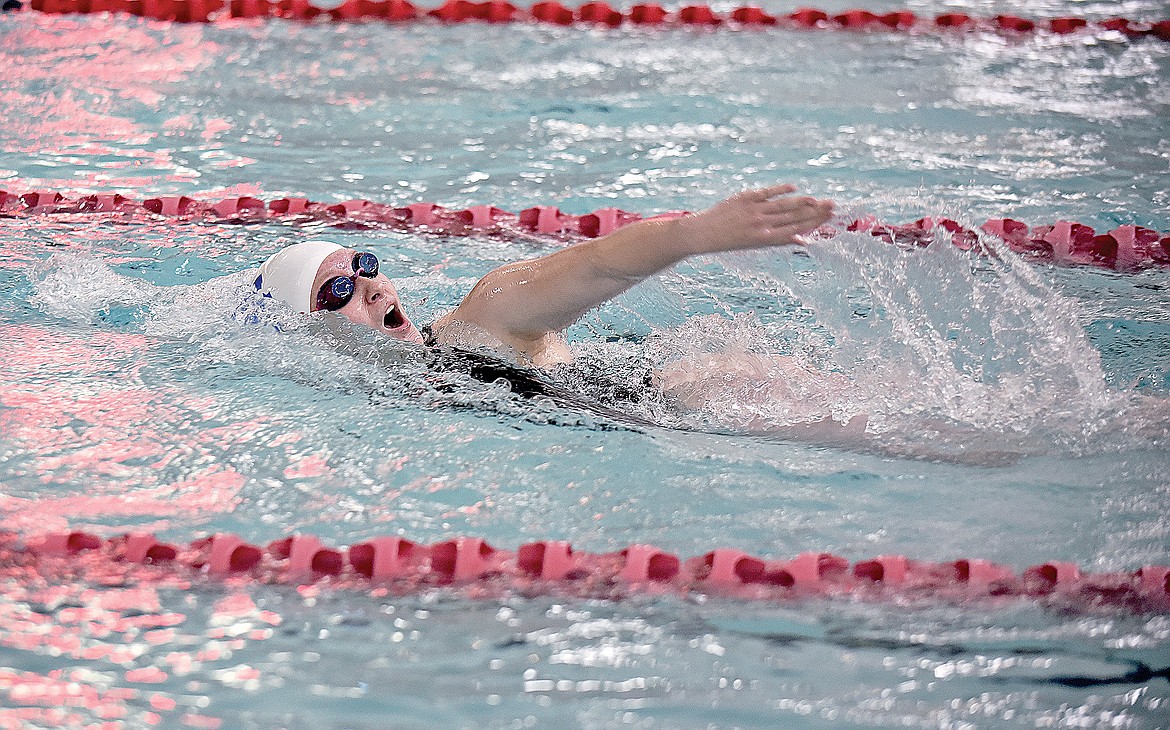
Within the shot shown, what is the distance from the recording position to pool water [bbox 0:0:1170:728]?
82.7 inches

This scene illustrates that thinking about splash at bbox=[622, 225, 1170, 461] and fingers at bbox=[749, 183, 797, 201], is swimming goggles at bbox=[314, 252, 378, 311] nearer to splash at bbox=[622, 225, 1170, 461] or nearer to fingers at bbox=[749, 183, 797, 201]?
splash at bbox=[622, 225, 1170, 461]

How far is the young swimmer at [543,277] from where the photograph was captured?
7.66 ft

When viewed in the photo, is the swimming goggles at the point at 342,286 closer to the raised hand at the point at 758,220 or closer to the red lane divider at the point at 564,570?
the red lane divider at the point at 564,570

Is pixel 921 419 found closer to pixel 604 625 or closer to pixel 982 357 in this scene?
pixel 982 357

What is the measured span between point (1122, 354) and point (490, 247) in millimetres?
2057

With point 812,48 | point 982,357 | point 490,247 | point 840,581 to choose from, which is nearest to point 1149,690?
point 840,581

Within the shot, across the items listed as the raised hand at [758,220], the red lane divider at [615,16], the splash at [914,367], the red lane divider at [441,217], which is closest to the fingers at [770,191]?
the raised hand at [758,220]

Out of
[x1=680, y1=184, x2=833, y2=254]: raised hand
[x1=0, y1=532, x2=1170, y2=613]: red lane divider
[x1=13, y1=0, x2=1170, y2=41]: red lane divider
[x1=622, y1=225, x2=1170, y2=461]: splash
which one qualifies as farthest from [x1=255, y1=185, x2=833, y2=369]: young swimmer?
[x1=13, y1=0, x2=1170, y2=41]: red lane divider

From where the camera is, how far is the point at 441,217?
4324 millimetres

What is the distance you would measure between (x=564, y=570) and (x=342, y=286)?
106cm

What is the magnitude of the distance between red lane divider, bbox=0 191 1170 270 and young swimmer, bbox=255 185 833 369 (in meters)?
1.12

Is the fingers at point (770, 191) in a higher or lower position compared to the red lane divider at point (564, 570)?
higher

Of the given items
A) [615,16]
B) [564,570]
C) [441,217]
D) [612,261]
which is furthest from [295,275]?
[615,16]

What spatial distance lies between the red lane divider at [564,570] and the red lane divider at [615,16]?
4590mm
